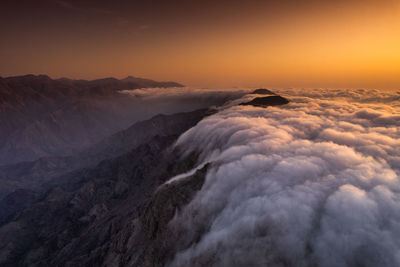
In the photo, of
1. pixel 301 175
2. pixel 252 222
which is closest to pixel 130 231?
pixel 252 222

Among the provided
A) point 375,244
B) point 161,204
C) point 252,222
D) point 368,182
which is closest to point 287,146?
point 368,182

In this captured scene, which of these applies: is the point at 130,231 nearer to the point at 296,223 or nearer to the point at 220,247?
the point at 220,247

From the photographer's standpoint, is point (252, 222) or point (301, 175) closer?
point (252, 222)

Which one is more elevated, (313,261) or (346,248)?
(346,248)

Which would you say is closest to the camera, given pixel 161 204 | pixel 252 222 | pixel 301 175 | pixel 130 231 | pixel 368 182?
pixel 252 222

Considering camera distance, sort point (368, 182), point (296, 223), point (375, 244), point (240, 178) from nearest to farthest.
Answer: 1. point (375, 244)
2. point (296, 223)
3. point (368, 182)
4. point (240, 178)

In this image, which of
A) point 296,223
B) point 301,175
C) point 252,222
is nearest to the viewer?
point 296,223

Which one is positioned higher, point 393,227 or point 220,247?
point 393,227

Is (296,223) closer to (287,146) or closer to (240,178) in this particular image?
(240,178)

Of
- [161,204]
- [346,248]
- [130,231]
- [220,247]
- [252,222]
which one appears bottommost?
[130,231]
